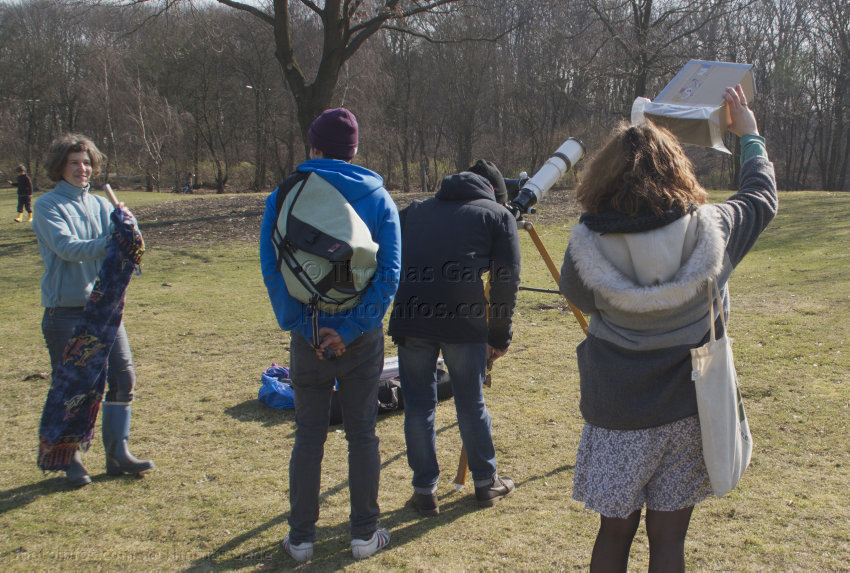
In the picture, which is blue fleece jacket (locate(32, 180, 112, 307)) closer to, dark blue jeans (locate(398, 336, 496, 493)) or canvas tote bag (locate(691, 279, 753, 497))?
dark blue jeans (locate(398, 336, 496, 493))

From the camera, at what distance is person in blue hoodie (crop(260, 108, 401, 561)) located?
273cm

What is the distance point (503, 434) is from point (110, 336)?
8.26 ft

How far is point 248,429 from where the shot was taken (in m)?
4.57

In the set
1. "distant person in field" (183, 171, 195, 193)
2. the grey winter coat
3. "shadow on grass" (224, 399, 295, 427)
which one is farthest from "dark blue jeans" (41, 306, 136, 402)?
"distant person in field" (183, 171, 195, 193)

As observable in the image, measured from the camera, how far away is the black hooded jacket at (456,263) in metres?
3.25

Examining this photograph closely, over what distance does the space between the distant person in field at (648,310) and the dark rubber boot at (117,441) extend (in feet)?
9.37

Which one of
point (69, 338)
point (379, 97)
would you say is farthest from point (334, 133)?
point (379, 97)

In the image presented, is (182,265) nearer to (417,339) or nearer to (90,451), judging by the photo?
(90,451)

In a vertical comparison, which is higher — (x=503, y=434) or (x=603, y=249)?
(x=603, y=249)

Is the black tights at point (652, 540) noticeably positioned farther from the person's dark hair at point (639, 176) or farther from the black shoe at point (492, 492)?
the black shoe at point (492, 492)

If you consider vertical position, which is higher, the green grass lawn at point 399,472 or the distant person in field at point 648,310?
the distant person in field at point 648,310

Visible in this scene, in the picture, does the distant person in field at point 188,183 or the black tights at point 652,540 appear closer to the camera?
the black tights at point 652,540

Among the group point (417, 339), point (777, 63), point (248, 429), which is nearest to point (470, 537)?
point (417, 339)

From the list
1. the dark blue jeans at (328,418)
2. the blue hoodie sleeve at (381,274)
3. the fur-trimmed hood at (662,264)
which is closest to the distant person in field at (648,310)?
the fur-trimmed hood at (662,264)
